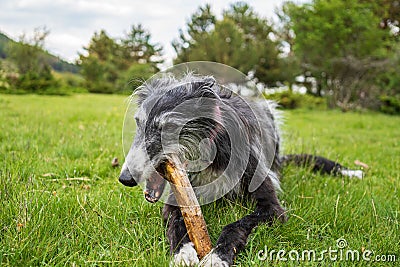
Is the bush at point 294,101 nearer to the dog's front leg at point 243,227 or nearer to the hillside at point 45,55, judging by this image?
the dog's front leg at point 243,227

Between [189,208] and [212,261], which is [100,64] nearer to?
[189,208]

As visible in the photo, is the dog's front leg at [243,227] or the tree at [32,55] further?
the tree at [32,55]

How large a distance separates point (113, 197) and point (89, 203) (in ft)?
0.97

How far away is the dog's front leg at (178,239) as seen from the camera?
7.65ft

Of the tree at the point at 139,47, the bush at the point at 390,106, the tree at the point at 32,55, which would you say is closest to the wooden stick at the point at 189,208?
the bush at the point at 390,106

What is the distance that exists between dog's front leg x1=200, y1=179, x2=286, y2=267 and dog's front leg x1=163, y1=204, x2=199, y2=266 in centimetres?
12

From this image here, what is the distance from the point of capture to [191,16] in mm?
33750

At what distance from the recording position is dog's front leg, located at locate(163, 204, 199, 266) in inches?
91.8

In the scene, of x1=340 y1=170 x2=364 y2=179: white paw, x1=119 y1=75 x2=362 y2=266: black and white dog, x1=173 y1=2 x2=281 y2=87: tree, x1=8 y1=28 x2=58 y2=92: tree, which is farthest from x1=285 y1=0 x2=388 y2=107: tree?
x1=8 y1=28 x2=58 y2=92: tree

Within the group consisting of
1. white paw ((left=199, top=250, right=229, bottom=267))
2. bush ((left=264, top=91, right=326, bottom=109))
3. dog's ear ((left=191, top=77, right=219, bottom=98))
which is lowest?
white paw ((left=199, top=250, right=229, bottom=267))

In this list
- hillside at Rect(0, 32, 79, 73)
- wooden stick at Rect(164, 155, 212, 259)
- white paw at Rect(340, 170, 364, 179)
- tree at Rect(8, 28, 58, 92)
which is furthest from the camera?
hillside at Rect(0, 32, 79, 73)

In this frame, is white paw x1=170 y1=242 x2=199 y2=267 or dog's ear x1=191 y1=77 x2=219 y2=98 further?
dog's ear x1=191 y1=77 x2=219 y2=98

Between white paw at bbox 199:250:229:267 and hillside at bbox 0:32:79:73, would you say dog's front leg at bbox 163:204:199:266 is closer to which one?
white paw at bbox 199:250:229:267

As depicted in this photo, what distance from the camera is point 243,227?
8.69ft
